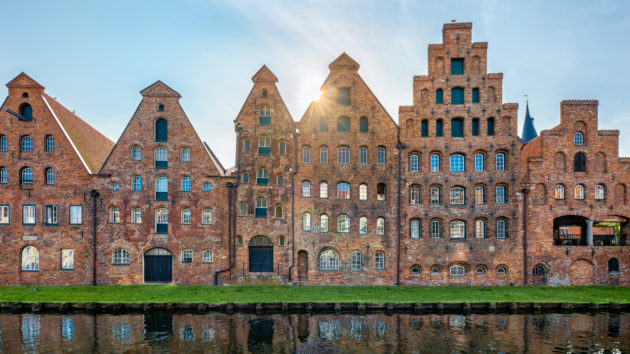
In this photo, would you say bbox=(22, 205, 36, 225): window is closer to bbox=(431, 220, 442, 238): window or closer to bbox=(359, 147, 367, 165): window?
bbox=(359, 147, 367, 165): window

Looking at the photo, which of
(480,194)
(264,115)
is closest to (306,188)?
(264,115)

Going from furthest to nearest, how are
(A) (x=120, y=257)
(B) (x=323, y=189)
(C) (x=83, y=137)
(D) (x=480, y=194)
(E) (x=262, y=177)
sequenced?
1. (C) (x=83, y=137)
2. (B) (x=323, y=189)
3. (D) (x=480, y=194)
4. (E) (x=262, y=177)
5. (A) (x=120, y=257)

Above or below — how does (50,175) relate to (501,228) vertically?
above

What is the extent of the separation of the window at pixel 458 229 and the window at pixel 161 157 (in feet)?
74.0

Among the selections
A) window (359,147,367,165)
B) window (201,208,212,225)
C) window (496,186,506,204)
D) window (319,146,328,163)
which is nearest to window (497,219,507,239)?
window (496,186,506,204)

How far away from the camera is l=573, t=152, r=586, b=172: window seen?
23609mm

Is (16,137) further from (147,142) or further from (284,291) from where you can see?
(284,291)

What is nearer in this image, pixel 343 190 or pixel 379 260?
pixel 379 260

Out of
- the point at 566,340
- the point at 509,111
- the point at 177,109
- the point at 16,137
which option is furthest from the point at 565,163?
the point at 16,137

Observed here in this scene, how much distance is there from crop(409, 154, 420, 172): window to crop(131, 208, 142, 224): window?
21039 mm

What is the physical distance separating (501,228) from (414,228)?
21.7ft

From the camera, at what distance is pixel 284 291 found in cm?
2119

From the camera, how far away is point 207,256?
23406mm

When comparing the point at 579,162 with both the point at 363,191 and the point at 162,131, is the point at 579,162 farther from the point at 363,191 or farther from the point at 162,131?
the point at 162,131
